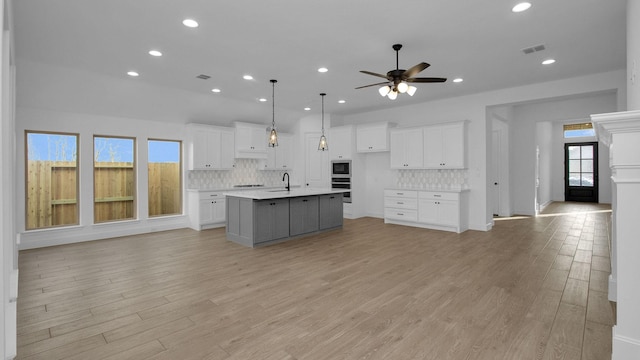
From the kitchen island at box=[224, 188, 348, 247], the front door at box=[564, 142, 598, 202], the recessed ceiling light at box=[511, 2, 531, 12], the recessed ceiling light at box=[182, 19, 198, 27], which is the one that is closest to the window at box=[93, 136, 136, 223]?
the kitchen island at box=[224, 188, 348, 247]

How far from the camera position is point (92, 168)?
20.8ft

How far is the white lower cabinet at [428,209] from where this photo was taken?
22.2 ft

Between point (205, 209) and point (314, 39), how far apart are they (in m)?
4.72

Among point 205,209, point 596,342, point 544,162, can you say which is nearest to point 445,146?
point 596,342

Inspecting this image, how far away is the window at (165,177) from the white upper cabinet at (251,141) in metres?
1.35

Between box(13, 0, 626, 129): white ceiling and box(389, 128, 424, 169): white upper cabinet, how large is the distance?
1792 millimetres

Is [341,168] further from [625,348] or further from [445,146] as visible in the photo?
[625,348]

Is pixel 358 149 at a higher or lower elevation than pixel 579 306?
higher

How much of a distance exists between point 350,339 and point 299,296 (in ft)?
3.16

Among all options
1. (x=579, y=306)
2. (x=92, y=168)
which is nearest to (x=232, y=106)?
(x=92, y=168)

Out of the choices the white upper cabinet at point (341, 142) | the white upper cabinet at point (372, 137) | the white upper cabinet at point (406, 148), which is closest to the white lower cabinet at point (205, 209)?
the white upper cabinet at point (341, 142)

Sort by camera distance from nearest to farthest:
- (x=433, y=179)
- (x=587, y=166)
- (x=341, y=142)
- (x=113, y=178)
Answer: (x=113, y=178) → (x=433, y=179) → (x=341, y=142) → (x=587, y=166)

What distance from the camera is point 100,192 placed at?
6617 mm

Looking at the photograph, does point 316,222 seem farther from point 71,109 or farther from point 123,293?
point 71,109
